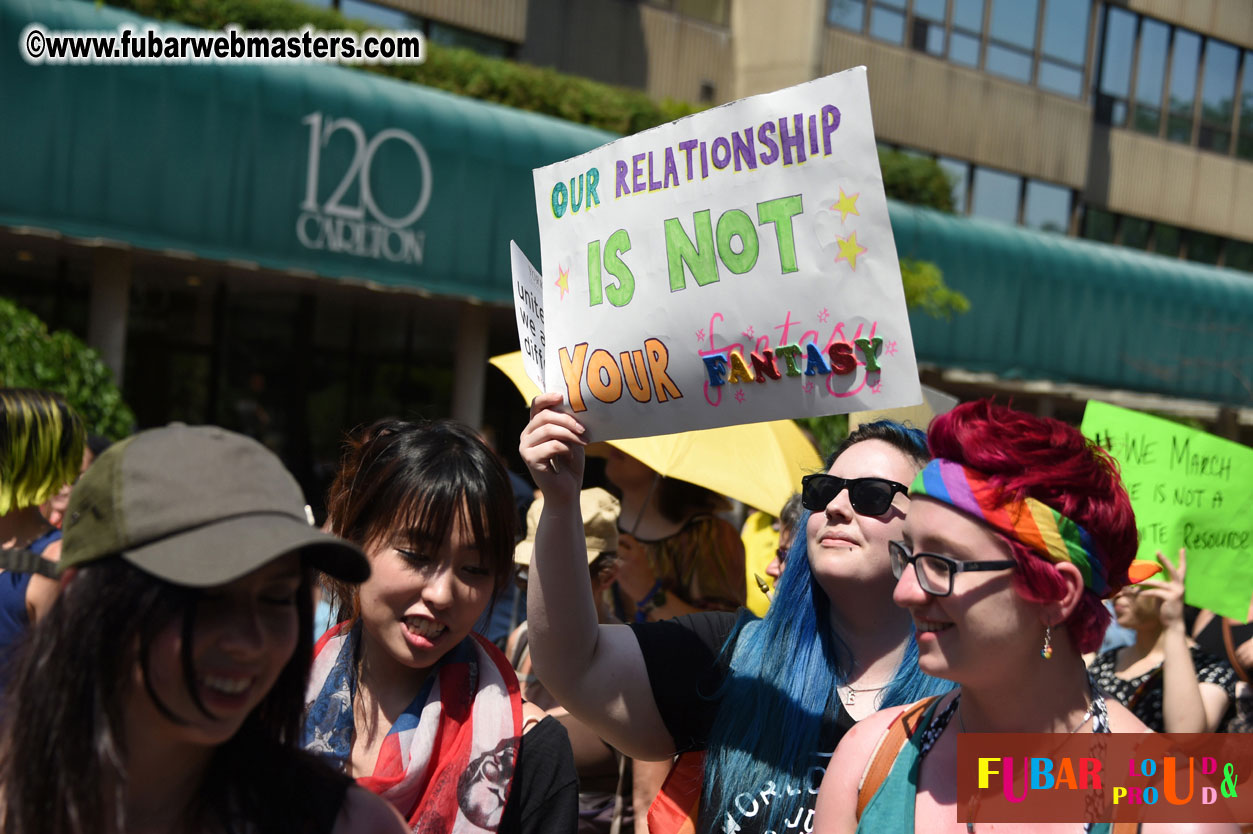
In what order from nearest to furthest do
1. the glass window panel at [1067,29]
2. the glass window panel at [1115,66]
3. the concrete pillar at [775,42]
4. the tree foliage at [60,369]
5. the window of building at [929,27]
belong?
1. the tree foliage at [60,369]
2. the concrete pillar at [775,42]
3. the window of building at [929,27]
4. the glass window panel at [1067,29]
5. the glass window panel at [1115,66]

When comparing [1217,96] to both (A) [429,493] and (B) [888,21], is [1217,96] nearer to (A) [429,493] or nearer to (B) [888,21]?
(B) [888,21]

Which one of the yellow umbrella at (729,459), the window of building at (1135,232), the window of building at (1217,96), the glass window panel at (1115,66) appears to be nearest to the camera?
the yellow umbrella at (729,459)

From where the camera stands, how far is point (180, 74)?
42.1ft

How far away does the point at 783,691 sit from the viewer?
2.61 m

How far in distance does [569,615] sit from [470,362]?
568 inches

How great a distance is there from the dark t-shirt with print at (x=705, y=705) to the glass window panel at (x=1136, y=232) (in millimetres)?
24631

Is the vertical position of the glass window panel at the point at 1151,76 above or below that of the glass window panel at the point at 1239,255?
above

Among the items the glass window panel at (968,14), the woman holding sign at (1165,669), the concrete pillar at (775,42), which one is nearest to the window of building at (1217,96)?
the glass window panel at (968,14)

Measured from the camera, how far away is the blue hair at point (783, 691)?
2527 mm

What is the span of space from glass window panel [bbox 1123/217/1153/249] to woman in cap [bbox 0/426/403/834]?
1016 inches

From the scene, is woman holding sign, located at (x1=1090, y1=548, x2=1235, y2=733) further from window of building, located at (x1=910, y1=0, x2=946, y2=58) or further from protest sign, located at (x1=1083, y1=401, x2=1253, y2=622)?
window of building, located at (x1=910, y1=0, x2=946, y2=58)

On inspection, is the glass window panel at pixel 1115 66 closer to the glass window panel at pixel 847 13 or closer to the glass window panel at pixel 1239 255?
the glass window panel at pixel 1239 255

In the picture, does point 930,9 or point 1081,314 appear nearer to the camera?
point 1081,314

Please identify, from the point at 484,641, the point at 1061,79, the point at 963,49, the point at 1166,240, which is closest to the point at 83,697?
the point at 484,641
